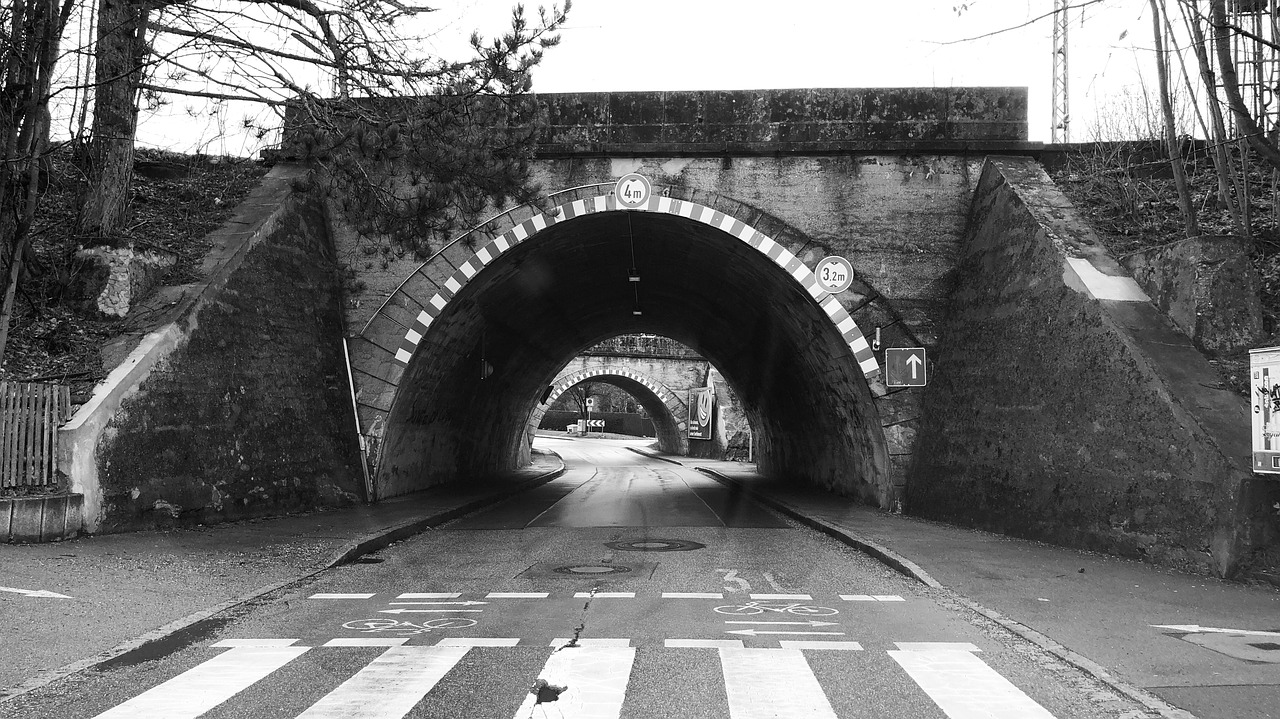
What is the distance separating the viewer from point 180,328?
11367mm

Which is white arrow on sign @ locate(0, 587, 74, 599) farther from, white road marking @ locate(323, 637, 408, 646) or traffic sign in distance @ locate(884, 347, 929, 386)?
traffic sign in distance @ locate(884, 347, 929, 386)

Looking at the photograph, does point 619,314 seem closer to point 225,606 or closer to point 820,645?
point 225,606

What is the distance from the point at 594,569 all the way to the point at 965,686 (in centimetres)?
499

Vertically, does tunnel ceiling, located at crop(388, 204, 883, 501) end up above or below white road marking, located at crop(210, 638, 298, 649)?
above

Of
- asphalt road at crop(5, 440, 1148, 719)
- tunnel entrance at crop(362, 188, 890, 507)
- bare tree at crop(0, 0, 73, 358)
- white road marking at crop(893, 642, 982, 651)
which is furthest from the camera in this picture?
tunnel entrance at crop(362, 188, 890, 507)

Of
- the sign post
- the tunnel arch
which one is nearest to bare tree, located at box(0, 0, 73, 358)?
the sign post

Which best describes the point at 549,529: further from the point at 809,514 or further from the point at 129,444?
the point at 129,444

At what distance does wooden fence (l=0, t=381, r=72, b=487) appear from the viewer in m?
9.19

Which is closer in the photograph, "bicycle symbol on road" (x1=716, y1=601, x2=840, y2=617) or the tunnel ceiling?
"bicycle symbol on road" (x1=716, y1=601, x2=840, y2=617)

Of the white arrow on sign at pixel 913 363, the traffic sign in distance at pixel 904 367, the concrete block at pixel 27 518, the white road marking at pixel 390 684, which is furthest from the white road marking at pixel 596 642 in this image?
the white arrow on sign at pixel 913 363

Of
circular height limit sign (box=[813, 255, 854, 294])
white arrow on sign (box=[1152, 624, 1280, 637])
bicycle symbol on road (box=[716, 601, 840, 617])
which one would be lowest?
bicycle symbol on road (box=[716, 601, 840, 617])

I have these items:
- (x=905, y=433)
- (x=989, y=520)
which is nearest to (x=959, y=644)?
(x=989, y=520)

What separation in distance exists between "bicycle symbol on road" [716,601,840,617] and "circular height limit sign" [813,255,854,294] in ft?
24.7

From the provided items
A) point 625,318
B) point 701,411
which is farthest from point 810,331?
point 701,411
